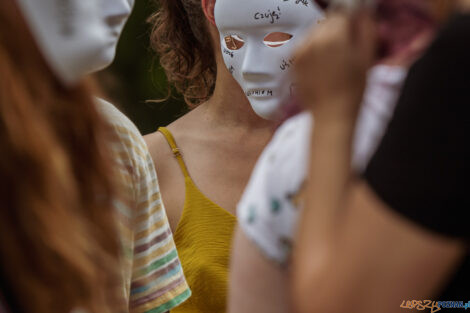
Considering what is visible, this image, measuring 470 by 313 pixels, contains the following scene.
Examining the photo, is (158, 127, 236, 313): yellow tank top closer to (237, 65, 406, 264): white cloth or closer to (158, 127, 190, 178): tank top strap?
(158, 127, 190, 178): tank top strap

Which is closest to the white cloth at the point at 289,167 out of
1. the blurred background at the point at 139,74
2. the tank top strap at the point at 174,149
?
the tank top strap at the point at 174,149

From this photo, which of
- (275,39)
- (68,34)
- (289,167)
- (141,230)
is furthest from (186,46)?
(289,167)

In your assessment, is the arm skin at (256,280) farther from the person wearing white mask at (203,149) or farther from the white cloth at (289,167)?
the person wearing white mask at (203,149)

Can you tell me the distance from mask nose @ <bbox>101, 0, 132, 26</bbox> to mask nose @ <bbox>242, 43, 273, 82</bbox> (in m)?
0.69

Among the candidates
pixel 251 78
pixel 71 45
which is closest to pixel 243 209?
pixel 71 45

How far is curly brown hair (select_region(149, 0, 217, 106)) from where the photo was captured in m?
2.05

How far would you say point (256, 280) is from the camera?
82 centimetres

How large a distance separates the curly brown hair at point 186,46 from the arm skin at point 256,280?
1.27m

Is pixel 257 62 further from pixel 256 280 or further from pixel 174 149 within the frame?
pixel 256 280

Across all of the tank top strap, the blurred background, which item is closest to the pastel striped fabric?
the tank top strap

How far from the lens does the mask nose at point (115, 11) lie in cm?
102

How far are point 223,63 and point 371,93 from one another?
1.27m

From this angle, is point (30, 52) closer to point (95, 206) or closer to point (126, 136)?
point (95, 206)

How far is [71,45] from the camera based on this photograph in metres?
0.91
